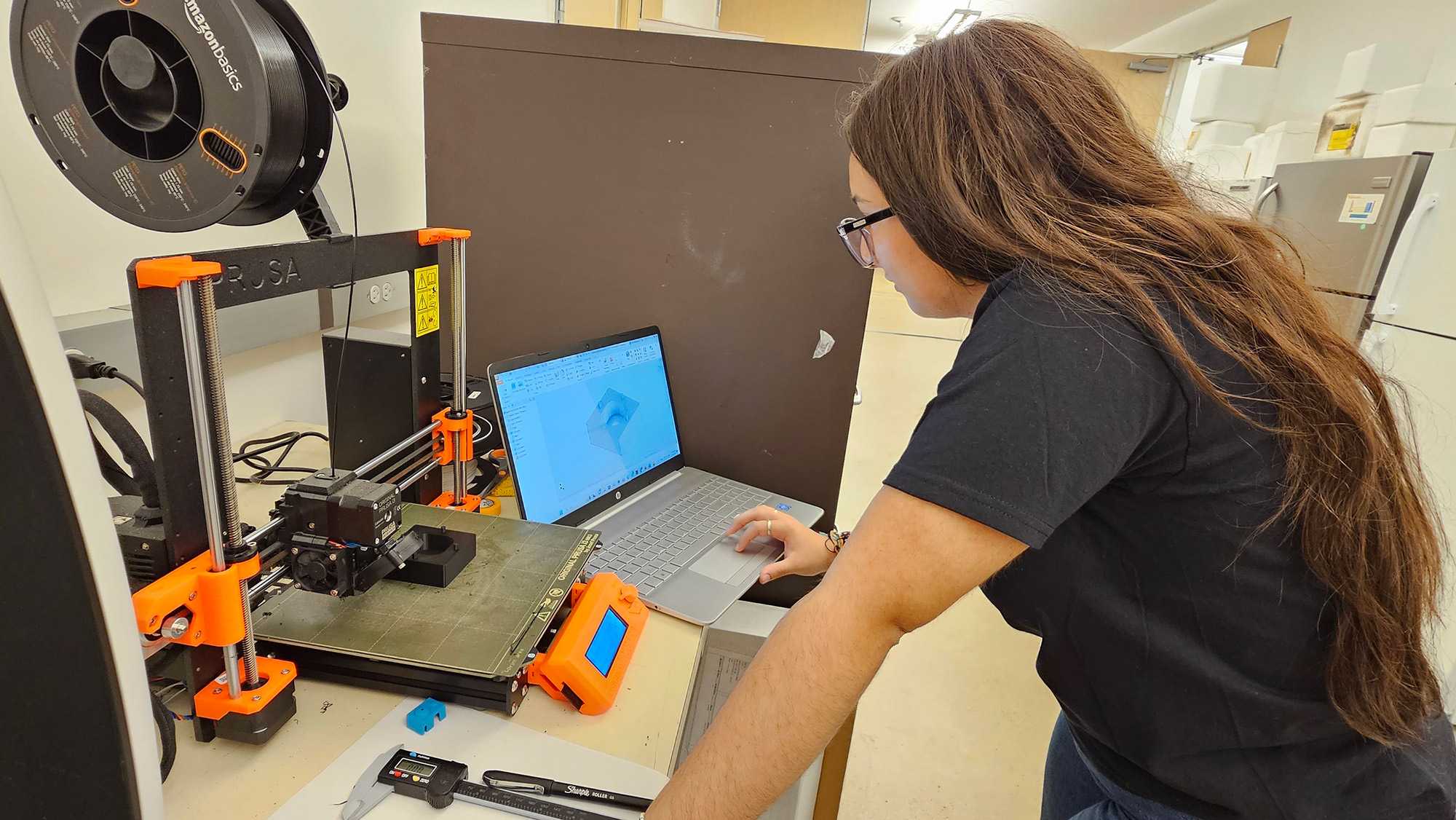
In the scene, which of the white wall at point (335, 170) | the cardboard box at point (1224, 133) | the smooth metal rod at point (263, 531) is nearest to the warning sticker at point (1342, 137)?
the cardboard box at point (1224, 133)

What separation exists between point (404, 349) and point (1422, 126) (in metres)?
3.81

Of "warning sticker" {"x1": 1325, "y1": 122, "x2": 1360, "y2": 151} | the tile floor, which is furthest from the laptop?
"warning sticker" {"x1": 1325, "y1": 122, "x2": 1360, "y2": 151}

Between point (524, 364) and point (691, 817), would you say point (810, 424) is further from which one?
point (691, 817)

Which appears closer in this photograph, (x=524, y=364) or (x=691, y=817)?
(x=691, y=817)

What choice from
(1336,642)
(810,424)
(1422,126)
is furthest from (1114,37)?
(1336,642)

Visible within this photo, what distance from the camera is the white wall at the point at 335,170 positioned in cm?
105

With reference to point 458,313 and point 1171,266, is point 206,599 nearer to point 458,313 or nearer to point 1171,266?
point 458,313

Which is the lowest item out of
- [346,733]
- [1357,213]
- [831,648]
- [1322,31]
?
[346,733]

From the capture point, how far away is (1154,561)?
2.04 feet

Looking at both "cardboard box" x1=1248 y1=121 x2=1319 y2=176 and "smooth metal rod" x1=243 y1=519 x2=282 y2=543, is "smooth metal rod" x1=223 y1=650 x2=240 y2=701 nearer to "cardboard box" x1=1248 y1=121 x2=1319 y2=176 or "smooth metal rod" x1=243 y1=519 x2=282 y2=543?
"smooth metal rod" x1=243 y1=519 x2=282 y2=543

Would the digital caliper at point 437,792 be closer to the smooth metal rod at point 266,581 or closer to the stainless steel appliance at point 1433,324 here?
the smooth metal rod at point 266,581

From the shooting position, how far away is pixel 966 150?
66cm

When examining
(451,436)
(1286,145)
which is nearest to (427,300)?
(451,436)

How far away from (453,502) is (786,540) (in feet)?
1.71
